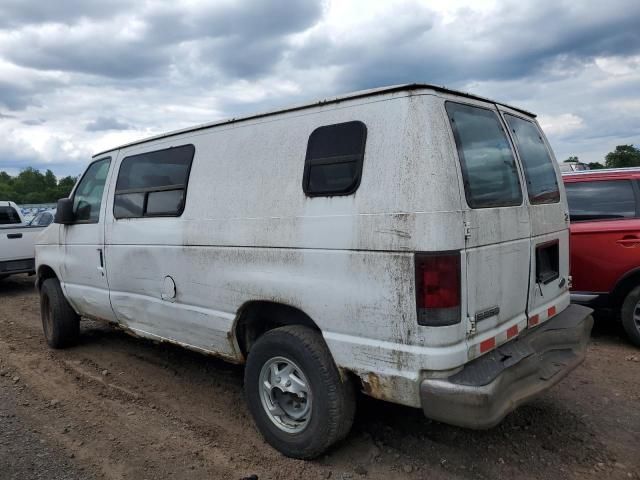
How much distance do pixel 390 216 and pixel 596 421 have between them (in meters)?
2.34

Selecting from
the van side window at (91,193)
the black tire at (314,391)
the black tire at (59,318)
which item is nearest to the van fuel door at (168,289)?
the black tire at (314,391)

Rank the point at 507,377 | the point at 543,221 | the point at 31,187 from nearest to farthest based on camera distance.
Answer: the point at 507,377, the point at 543,221, the point at 31,187

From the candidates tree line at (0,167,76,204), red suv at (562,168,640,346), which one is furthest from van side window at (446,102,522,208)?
tree line at (0,167,76,204)

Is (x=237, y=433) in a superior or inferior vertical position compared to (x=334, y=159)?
inferior

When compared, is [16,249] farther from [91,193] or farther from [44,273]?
[91,193]

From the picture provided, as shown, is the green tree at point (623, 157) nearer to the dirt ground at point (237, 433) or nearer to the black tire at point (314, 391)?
the dirt ground at point (237, 433)

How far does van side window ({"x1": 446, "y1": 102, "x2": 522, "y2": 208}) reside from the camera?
2.90 meters

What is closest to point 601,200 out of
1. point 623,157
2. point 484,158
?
point 484,158

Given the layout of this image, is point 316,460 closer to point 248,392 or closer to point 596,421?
point 248,392

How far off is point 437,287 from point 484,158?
94 centimetres

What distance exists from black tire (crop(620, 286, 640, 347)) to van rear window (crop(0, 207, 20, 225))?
11581 millimetres

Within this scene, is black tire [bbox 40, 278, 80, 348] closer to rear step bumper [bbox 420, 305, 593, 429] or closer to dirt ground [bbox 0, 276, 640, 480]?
dirt ground [bbox 0, 276, 640, 480]

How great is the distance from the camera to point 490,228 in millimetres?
2924

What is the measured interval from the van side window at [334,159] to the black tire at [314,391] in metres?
0.88
